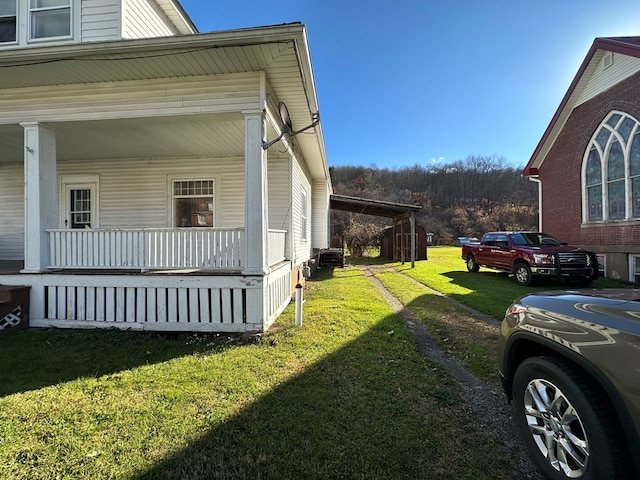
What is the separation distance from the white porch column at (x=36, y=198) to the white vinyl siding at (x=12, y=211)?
460 cm

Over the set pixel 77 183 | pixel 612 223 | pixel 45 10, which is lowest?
pixel 612 223

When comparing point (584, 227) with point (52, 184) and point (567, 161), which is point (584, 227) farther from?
point (52, 184)

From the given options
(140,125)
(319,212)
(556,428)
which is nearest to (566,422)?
(556,428)

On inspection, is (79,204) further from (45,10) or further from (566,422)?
(566,422)

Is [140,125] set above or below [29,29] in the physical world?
below

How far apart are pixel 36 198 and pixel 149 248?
6.61ft

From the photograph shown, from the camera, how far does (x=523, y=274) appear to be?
10.1 m

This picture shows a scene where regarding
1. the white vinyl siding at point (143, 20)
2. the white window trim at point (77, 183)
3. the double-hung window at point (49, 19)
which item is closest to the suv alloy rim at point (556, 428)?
the white vinyl siding at point (143, 20)

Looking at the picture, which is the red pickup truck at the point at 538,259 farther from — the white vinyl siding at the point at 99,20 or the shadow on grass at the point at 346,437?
the white vinyl siding at the point at 99,20

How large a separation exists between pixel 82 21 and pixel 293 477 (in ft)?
27.4

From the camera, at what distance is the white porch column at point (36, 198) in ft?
17.4

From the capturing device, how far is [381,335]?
16.3ft

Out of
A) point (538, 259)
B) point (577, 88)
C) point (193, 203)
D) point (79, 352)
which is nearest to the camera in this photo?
point (79, 352)

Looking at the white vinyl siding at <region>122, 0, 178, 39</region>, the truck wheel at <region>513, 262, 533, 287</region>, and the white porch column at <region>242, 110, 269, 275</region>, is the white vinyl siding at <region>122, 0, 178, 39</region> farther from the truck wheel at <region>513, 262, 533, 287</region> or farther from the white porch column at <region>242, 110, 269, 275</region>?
the truck wheel at <region>513, 262, 533, 287</region>
